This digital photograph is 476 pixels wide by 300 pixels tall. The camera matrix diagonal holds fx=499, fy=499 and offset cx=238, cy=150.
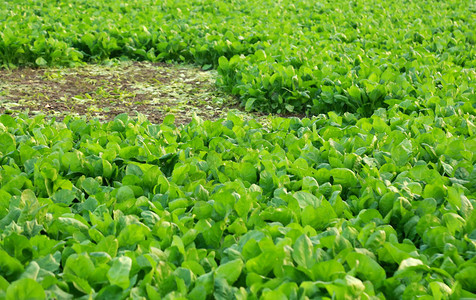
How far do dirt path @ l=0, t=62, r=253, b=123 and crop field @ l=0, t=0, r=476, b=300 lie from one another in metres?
0.04

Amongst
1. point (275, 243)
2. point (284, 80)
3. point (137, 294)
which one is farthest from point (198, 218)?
point (284, 80)

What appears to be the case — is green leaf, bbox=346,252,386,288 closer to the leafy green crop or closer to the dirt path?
the leafy green crop

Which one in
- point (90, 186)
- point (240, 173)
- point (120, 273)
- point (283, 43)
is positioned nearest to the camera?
point (120, 273)

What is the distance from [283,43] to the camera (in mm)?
7590

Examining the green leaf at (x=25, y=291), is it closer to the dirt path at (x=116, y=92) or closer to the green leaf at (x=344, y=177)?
the green leaf at (x=344, y=177)

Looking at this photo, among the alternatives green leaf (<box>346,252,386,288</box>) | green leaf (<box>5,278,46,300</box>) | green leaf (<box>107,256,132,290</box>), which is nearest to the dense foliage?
green leaf (<box>346,252,386,288</box>)

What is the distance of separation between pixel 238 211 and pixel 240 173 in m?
0.65

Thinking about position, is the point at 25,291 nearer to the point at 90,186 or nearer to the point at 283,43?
the point at 90,186

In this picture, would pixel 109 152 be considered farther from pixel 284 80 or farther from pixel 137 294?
pixel 284 80

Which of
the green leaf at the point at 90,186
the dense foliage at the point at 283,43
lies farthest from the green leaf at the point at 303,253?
the dense foliage at the point at 283,43

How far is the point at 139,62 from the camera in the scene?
26.8 feet

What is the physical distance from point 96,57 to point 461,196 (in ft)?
21.9

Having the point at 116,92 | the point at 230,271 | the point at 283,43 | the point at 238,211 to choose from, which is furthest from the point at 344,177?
the point at 283,43

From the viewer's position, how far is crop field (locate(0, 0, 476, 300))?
229cm
